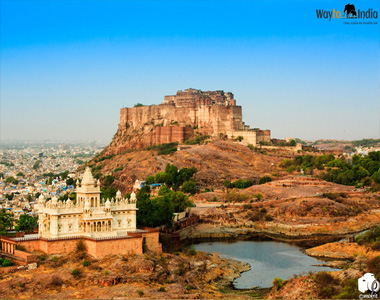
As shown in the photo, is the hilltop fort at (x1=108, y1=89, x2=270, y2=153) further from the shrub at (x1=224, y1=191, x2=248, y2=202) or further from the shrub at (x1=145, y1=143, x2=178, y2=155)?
the shrub at (x1=224, y1=191, x2=248, y2=202)

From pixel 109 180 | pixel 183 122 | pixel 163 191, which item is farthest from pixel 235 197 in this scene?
pixel 183 122

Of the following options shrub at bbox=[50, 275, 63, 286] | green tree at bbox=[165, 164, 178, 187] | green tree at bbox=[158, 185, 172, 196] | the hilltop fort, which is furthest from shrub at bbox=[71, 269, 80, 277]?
the hilltop fort

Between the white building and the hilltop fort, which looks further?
the hilltop fort

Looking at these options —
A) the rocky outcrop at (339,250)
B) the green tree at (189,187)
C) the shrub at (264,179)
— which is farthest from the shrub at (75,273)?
the shrub at (264,179)

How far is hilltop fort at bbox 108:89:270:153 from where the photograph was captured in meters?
118

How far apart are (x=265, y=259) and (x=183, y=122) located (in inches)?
2671

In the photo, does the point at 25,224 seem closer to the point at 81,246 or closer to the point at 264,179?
the point at 81,246

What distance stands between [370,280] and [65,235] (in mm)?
21748

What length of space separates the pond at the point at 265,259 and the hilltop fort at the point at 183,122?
48861 millimetres

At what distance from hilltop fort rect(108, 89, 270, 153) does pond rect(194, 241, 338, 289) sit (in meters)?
48.9

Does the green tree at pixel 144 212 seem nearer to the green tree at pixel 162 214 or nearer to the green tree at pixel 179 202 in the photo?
the green tree at pixel 162 214

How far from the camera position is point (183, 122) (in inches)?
4921

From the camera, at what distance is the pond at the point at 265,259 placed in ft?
170

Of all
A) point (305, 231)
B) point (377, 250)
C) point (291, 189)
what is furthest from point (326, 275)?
point (291, 189)
